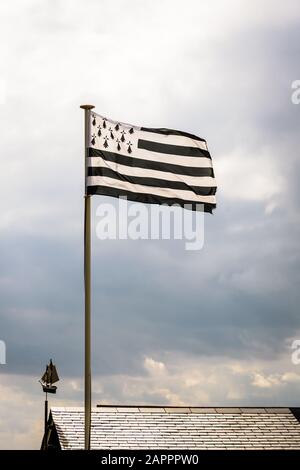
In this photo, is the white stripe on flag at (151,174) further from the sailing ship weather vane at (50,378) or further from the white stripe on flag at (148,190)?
the sailing ship weather vane at (50,378)

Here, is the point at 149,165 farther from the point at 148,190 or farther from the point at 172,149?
the point at 172,149

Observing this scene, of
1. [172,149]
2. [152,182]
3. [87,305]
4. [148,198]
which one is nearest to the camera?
[87,305]

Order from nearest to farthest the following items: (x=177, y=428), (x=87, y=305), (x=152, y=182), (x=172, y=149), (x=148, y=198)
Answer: (x=87, y=305)
(x=148, y=198)
(x=152, y=182)
(x=172, y=149)
(x=177, y=428)

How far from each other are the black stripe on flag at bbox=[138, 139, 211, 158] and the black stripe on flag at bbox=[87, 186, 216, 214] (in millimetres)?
1311

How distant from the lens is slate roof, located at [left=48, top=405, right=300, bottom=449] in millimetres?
40719

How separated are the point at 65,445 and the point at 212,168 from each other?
55.7ft

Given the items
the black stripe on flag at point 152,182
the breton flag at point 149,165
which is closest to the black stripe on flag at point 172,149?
the breton flag at point 149,165

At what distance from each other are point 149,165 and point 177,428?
1837 centimetres

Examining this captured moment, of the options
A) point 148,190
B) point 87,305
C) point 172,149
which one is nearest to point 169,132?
point 172,149

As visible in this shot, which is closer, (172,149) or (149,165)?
(149,165)

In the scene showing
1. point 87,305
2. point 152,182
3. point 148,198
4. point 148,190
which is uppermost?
point 152,182

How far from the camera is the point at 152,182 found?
26469 mm

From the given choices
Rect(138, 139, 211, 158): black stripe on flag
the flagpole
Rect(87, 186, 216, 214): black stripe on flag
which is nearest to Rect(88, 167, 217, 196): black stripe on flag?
Rect(87, 186, 216, 214): black stripe on flag

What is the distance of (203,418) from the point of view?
43094mm
